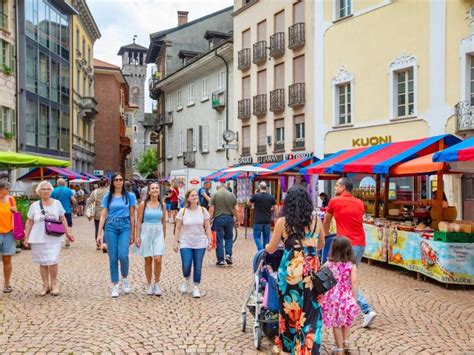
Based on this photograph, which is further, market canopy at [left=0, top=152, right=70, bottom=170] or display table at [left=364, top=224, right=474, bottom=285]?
market canopy at [left=0, top=152, right=70, bottom=170]

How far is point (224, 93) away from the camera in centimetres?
3309

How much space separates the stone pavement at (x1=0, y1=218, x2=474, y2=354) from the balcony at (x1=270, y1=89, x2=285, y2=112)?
56.3 ft

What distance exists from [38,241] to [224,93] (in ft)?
84.9

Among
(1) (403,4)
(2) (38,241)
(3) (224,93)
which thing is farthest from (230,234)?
(3) (224,93)

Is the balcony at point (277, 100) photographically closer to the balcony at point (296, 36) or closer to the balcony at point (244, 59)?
the balcony at point (296, 36)

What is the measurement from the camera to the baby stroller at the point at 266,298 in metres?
5.48

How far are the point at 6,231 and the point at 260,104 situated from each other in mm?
21166

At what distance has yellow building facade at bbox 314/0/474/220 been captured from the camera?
1703 cm

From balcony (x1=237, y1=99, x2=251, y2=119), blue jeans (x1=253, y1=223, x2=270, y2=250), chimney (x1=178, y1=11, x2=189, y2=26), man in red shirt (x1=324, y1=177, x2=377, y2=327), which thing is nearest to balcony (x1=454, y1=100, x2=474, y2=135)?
blue jeans (x1=253, y1=223, x2=270, y2=250)

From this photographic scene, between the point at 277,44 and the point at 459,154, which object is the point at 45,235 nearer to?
the point at 459,154

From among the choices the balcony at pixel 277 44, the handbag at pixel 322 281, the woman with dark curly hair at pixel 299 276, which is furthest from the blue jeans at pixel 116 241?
the balcony at pixel 277 44

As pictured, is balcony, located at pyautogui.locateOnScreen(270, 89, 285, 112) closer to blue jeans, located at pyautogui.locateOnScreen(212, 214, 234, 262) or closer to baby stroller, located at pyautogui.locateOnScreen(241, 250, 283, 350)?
blue jeans, located at pyautogui.locateOnScreen(212, 214, 234, 262)

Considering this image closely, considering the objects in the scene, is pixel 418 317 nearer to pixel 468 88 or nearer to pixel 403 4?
pixel 468 88

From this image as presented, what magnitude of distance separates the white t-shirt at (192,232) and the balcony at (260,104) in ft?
67.0
